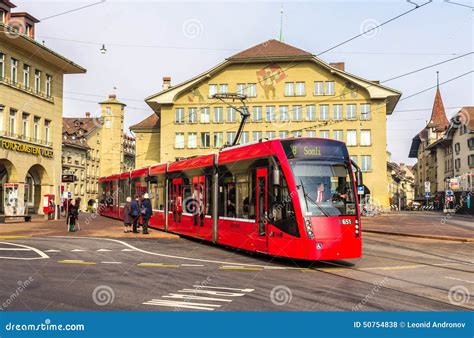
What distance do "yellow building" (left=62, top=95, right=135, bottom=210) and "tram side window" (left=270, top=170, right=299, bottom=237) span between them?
69.7 m

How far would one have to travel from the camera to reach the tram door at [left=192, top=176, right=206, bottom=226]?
19.1 metres

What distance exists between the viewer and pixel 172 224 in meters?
23.3

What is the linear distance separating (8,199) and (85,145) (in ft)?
172

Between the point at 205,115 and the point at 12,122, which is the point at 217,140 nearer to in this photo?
the point at 205,115

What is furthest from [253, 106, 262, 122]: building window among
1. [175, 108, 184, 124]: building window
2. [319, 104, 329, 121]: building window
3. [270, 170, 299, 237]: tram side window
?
[270, 170, 299, 237]: tram side window

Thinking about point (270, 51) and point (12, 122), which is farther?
point (270, 51)

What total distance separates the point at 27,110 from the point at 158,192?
19.6 m

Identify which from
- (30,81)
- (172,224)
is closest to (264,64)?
(30,81)

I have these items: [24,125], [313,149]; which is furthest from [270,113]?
[313,149]

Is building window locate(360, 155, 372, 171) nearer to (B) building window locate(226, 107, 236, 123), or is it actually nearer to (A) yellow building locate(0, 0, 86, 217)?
(B) building window locate(226, 107, 236, 123)

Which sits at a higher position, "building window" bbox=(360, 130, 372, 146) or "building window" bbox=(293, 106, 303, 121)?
"building window" bbox=(293, 106, 303, 121)

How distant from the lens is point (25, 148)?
39.8 metres

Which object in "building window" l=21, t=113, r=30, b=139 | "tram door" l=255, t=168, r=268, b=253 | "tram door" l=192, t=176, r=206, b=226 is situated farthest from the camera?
"building window" l=21, t=113, r=30, b=139

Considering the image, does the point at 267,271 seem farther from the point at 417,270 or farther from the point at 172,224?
the point at 172,224
